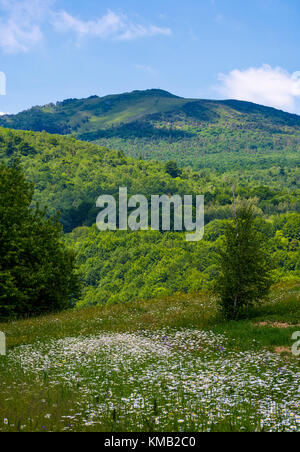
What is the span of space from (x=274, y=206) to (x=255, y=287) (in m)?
171

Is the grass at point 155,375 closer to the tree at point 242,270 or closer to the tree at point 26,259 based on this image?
the tree at point 242,270

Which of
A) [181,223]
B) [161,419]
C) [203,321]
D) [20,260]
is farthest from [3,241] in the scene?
[181,223]

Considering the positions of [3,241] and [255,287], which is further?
[3,241]

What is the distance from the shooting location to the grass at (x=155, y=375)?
8.42 metres

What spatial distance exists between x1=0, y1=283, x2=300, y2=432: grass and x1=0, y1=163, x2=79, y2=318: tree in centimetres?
526

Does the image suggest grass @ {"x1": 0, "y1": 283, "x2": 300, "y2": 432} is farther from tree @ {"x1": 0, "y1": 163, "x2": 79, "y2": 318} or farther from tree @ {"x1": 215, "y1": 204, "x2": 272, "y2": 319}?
tree @ {"x1": 0, "y1": 163, "x2": 79, "y2": 318}

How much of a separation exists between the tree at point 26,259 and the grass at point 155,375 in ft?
17.2

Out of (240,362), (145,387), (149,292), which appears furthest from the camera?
(149,292)

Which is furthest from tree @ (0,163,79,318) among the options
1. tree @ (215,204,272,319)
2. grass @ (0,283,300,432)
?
tree @ (215,204,272,319)

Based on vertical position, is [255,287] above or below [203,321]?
above

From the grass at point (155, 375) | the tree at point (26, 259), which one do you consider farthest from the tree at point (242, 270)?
the tree at point (26, 259)

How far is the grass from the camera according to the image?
8420 millimetres

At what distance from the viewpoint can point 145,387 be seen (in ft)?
34.7
